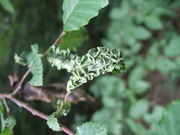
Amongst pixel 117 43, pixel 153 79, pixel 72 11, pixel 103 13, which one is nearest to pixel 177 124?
pixel 72 11

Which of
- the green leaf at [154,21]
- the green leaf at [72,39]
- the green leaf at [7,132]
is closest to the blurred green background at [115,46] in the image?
the green leaf at [154,21]

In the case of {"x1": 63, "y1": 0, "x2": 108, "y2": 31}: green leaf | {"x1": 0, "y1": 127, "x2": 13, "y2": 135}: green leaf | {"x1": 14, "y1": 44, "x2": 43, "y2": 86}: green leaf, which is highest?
{"x1": 63, "y1": 0, "x2": 108, "y2": 31}: green leaf

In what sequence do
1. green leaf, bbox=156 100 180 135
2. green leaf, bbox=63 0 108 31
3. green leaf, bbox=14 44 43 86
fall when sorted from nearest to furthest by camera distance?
green leaf, bbox=156 100 180 135 < green leaf, bbox=63 0 108 31 < green leaf, bbox=14 44 43 86

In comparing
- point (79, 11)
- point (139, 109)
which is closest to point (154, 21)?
point (139, 109)

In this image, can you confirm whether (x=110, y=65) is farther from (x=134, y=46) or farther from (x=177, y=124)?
(x=134, y=46)

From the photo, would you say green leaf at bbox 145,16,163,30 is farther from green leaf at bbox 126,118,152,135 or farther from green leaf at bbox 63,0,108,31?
green leaf at bbox 63,0,108,31

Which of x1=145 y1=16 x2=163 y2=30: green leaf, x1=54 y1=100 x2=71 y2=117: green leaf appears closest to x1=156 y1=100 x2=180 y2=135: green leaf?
x1=54 y1=100 x2=71 y2=117: green leaf

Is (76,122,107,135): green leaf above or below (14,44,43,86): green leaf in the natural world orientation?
below

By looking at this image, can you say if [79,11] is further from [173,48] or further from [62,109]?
[173,48]
